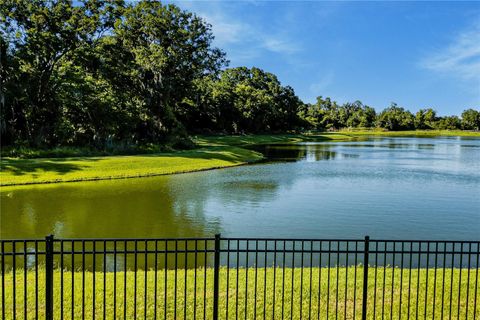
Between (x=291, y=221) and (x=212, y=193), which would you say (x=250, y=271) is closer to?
(x=291, y=221)

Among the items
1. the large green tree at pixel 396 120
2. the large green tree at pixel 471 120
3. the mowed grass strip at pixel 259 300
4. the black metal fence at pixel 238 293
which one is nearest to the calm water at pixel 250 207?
the black metal fence at pixel 238 293

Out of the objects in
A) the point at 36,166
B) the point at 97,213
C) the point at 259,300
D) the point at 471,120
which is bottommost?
the point at 97,213

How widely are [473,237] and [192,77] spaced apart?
43775 mm

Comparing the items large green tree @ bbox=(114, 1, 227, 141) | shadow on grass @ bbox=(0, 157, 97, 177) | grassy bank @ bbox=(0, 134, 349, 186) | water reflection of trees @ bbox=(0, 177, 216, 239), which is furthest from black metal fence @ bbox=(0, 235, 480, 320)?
large green tree @ bbox=(114, 1, 227, 141)

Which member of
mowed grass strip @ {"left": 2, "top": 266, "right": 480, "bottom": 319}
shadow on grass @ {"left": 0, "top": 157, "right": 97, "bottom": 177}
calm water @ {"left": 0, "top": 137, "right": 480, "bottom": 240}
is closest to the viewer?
mowed grass strip @ {"left": 2, "top": 266, "right": 480, "bottom": 319}

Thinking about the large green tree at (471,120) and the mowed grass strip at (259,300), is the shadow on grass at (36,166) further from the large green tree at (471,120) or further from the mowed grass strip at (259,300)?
the large green tree at (471,120)

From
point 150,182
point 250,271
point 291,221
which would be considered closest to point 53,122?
point 150,182

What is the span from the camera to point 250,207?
22.3 meters

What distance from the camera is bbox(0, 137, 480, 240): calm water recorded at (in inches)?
676

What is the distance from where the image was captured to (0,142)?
3922 cm

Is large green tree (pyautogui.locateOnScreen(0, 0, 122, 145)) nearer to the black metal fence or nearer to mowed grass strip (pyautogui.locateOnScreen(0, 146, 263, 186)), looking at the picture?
mowed grass strip (pyautogui.locateOnScreen(0, 146, 263, 186))

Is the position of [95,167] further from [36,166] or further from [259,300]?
[259,300]

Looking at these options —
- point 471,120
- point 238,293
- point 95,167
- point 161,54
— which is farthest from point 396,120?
point 238,293

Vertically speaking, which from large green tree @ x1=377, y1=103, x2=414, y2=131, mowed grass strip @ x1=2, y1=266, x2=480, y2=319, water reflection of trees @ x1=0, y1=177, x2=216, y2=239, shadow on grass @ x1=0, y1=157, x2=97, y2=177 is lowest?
water reflection of trees @ x1=0, y1=177, x2=216, y2=239
